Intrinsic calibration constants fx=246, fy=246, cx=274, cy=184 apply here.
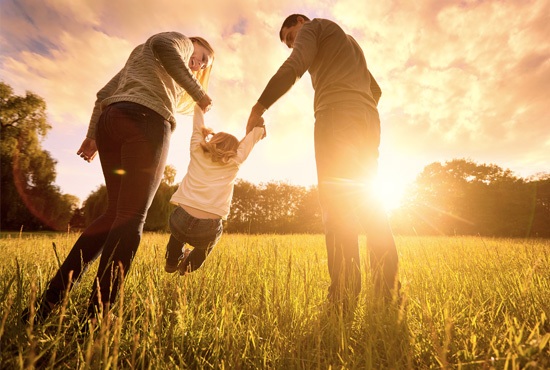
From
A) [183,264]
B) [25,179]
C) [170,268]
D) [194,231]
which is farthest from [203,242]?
[25,179]

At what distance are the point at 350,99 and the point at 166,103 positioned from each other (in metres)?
1.49

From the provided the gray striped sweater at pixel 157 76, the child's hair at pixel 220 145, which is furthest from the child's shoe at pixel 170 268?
the gray striped sweater at pixel 157 76

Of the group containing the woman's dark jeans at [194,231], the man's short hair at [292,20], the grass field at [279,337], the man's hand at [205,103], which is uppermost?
the man's short hair at [292,20]

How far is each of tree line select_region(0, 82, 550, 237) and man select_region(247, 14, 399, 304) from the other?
1427 centimetres

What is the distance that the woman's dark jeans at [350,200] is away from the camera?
1.82 m

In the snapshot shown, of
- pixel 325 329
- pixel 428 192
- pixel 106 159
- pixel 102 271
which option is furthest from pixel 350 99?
pixel 428 192

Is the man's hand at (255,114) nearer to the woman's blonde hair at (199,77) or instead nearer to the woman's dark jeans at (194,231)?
the woman's blonde hair at (199,77)

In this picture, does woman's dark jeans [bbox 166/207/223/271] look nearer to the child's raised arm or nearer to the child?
the child

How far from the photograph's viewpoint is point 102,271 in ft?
4.65

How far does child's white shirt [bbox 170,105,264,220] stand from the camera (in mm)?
2268

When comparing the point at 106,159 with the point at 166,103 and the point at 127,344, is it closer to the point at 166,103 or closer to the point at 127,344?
the point at 166,103

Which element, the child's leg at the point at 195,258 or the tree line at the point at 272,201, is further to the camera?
the tree line at the point at 272,201

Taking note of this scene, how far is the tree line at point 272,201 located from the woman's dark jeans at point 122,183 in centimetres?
1439

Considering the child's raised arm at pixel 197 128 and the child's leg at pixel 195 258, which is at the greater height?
the child's raised arm at pixel 197 128
